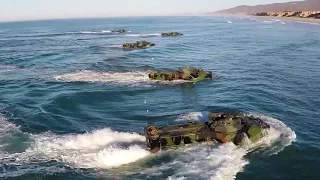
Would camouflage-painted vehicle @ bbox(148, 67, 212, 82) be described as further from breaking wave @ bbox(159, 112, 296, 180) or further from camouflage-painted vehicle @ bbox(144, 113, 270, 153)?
camouflage-painted vehicle @ bbox(144, 113, 270, 153)

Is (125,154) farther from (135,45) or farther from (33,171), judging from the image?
(135,45)

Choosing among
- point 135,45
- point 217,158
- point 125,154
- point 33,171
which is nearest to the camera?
point 33,171

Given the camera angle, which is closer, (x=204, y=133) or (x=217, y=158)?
(x=217, y=158)

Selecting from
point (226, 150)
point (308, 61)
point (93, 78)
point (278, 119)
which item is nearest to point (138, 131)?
point (226, 150)

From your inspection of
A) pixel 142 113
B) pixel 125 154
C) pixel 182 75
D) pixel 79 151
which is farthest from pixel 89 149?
pixel 182 75

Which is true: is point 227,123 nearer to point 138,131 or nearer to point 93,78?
point 138,131

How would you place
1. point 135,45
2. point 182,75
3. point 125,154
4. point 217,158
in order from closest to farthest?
point 217,158 → point 125,154 → point 182,75 → point 135,45

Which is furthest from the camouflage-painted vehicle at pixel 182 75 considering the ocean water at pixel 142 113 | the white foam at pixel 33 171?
the white foam at pixel 33 171
